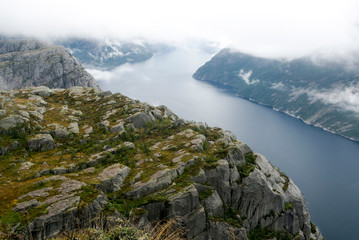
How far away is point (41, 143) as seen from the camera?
47.4 metres

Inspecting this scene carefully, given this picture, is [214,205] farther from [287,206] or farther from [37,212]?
[37,212]

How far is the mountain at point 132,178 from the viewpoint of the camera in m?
30.9

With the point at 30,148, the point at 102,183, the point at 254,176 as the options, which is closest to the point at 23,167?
the point at 30,148

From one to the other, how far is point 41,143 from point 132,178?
23.2 m

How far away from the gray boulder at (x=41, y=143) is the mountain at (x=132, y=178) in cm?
18

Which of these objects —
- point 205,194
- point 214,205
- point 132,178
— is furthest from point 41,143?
point 214,205

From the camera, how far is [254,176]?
50625 millimetres

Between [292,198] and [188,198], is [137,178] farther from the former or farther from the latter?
[292,198]

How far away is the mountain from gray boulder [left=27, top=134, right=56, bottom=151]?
18 cm

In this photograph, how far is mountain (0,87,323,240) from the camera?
30.9 m

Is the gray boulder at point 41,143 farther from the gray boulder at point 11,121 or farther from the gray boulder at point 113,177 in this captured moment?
the gray boulder at point 113,177

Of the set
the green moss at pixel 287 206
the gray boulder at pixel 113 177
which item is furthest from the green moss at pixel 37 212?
the green moss at pixel 287 206

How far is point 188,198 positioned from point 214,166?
994cm

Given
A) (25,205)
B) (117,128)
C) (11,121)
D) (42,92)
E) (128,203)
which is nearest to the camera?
(25,205)
